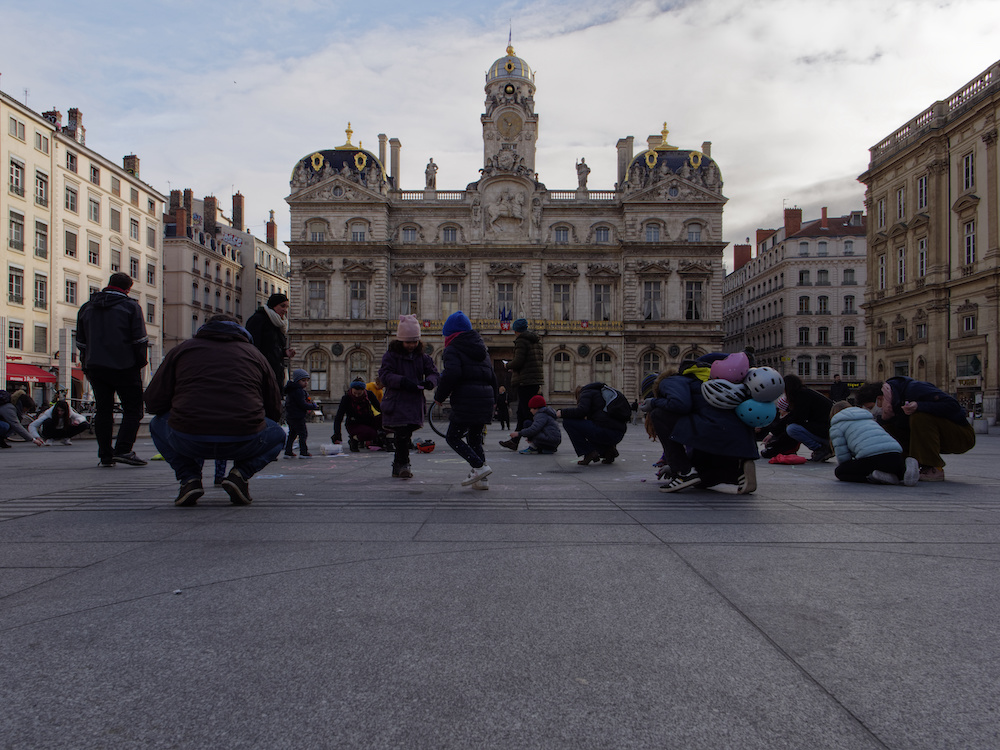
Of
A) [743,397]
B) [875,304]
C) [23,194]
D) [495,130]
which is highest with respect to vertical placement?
[495,130]

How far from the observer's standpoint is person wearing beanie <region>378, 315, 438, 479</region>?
24.9 ft

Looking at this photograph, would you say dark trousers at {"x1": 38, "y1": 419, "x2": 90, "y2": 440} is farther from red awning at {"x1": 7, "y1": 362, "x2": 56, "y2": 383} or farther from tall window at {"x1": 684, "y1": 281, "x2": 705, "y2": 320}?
tall window at {"x1": 684, "y1": 281, "x2": 705, "y2": 320}

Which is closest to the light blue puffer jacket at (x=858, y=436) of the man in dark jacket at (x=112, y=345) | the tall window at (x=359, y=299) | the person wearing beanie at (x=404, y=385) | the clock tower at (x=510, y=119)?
the person wearing beanie at (x=404, y=385)

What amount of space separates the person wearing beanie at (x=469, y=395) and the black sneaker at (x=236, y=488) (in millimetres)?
1955

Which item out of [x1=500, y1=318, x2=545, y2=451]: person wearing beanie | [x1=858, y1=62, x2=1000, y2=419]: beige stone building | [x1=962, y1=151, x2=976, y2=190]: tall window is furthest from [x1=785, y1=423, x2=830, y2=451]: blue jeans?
[x1=962, y1=151, x2=976, y2=190]: tall window

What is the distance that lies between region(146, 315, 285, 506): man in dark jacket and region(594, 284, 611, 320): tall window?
42338 millimetres

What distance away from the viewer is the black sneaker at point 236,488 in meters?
5.65

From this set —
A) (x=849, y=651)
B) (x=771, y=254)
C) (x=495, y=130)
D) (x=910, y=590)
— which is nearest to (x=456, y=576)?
(x=849, y=651)

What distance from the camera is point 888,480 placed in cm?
782

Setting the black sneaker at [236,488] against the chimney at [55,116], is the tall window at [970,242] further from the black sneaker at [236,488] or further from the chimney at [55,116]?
the chimney at [55,116]

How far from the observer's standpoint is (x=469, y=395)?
7.15 meters

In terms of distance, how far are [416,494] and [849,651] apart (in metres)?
4.58

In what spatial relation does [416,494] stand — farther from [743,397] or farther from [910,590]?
[910,590]

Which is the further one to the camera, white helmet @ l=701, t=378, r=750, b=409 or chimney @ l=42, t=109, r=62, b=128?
chimney @ l=42, t=109, r=62, b=128
